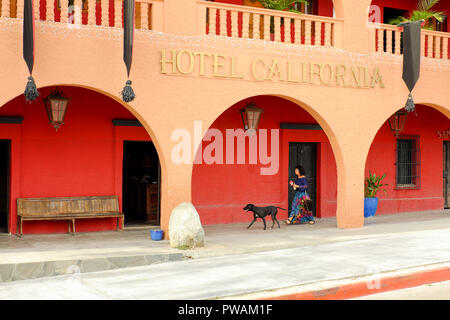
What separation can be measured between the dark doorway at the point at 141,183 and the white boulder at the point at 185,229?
9.83 feet

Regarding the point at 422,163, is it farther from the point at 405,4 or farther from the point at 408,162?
the point at 405,4

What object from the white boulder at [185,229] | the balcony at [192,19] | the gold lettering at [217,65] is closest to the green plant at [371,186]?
the balcony at [192,19]

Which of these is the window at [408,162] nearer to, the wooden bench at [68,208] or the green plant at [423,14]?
the green plant at [423,14]

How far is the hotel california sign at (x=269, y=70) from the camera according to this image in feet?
35.1

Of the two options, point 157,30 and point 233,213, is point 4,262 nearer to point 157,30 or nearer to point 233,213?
point 157,30

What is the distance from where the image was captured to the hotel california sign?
421 inches

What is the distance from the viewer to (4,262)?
835cm

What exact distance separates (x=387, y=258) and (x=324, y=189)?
5292mm

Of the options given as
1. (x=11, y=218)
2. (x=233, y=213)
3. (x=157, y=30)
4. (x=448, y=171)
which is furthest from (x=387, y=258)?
(x=448, y=171)

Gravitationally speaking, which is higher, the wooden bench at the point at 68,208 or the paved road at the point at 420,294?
the wooden bench at the point at 68,208

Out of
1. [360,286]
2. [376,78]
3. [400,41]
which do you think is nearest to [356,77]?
[376,78]

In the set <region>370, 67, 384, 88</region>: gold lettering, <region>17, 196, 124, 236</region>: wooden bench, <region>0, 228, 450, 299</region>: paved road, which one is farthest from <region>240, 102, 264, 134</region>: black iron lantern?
<region>0, 228, 450, 299</region>: paved road

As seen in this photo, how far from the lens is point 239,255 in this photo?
9812 millimetres

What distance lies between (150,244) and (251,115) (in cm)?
404
